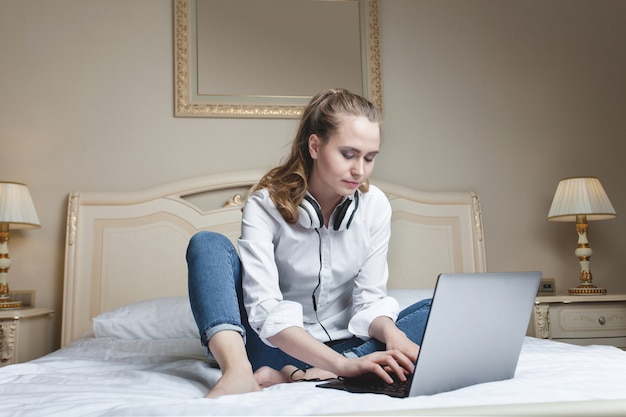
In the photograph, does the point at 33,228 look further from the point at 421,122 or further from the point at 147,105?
the point at 421,122

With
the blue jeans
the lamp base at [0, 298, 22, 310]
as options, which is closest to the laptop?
the blue jeans

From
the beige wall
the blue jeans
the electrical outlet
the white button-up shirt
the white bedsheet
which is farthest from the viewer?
the electrical outlet

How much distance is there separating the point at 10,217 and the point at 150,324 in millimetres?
749

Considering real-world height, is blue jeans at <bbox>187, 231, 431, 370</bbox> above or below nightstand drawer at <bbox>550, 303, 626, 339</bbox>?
above

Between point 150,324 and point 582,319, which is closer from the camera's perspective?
point 150,324

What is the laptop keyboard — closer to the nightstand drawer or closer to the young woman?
the young woman

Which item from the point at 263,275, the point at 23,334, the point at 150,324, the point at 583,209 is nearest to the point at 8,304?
the point at 23,334

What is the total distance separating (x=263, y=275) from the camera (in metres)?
1.25

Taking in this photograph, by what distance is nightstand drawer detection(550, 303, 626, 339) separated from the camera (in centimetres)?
235

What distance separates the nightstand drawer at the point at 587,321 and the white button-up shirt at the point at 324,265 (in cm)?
125

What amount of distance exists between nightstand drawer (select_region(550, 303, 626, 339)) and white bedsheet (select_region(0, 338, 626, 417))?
903mm

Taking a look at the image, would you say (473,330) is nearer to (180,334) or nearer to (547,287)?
(180,334)

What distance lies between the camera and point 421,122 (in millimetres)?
2857

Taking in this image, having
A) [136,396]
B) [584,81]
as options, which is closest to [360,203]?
[136,396]
